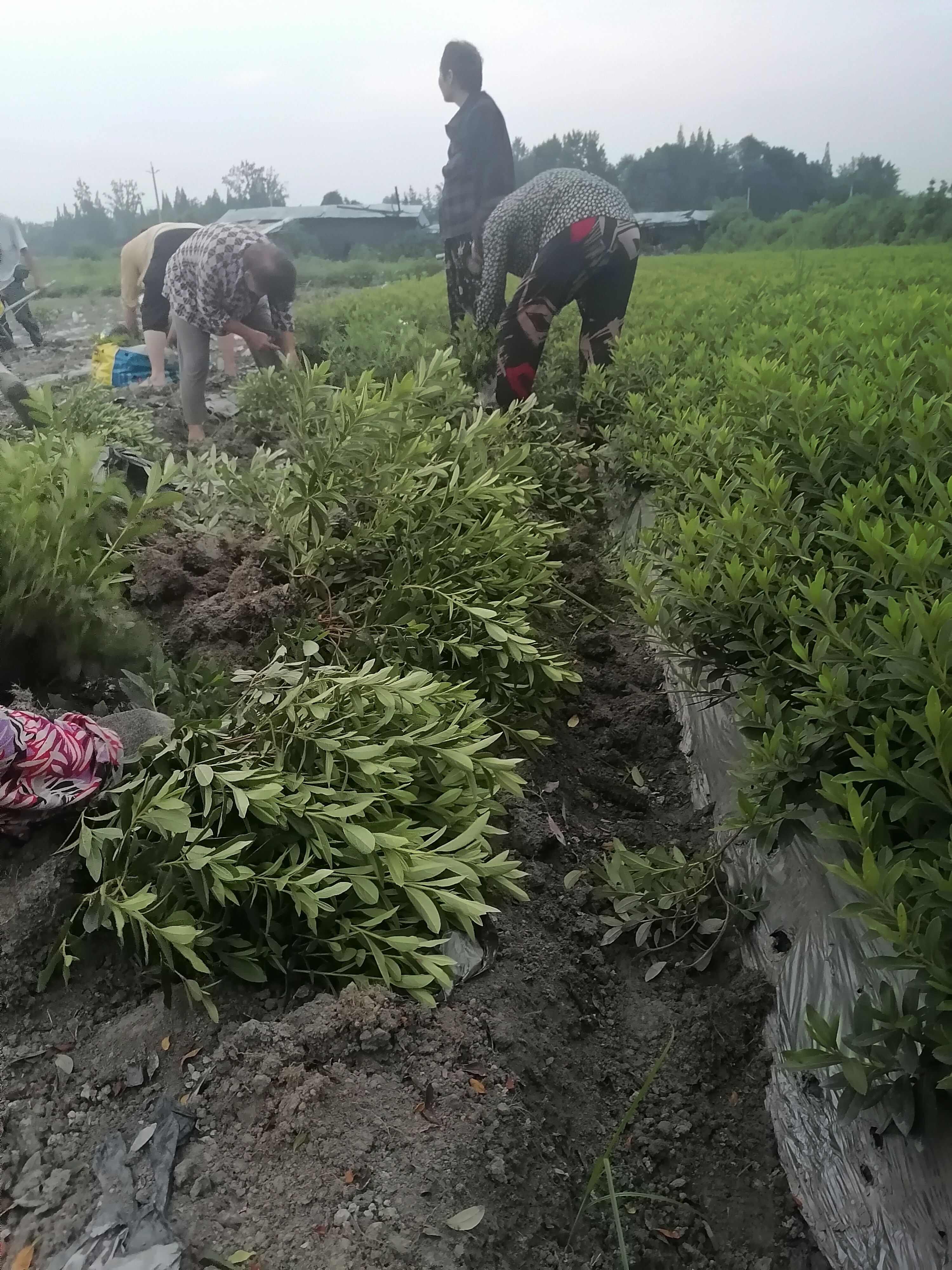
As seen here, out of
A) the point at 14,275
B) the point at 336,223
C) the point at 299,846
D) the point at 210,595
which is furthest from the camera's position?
the point at 336,223

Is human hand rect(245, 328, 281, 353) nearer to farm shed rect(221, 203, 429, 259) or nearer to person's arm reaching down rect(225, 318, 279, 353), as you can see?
person's arm reaching down rect(225, 318, 279, 353)

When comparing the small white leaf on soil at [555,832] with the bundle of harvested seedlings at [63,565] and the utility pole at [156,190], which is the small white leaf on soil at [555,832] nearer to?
the bundle of harvested seedlings at [63,565]

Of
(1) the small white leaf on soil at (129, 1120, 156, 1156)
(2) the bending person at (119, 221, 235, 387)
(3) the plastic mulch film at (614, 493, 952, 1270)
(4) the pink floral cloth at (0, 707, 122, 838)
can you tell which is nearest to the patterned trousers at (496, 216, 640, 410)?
(2) the bending person at (119, 221, 235, 387)

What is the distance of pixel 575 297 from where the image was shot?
15.3 feet

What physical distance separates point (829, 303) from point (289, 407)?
8.96 ft

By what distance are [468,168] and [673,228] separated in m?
1.21

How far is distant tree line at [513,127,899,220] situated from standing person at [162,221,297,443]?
1442 millimetres

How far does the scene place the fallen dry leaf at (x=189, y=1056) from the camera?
1564mm

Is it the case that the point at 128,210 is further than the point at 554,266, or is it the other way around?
the point at 554,266

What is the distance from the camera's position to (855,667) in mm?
1485

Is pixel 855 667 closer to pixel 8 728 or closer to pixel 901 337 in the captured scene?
pixel 8 728

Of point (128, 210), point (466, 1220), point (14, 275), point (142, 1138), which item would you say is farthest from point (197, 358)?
point (466, 1220)

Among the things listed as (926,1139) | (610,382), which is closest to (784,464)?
(926,1139)

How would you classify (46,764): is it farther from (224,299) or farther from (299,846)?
(224,299)
